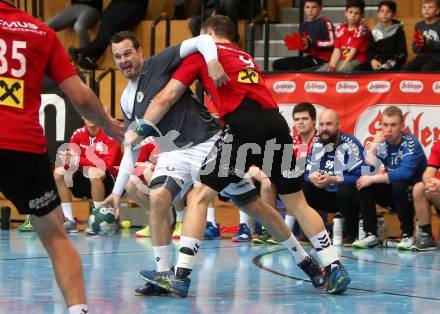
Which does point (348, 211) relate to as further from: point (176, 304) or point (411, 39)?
point (176, 304)

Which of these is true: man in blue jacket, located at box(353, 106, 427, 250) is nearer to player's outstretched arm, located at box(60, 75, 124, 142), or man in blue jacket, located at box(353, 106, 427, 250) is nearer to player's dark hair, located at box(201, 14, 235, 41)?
player's dark hair, located at box(201, 14, 235, 41)

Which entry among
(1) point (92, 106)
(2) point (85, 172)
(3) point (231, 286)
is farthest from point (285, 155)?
(2) point (85, 172)

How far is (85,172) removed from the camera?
11.2m

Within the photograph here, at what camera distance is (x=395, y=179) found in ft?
30.3

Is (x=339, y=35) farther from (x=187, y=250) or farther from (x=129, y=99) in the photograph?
(x=187, y=250)

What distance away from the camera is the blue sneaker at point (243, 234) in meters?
9.91

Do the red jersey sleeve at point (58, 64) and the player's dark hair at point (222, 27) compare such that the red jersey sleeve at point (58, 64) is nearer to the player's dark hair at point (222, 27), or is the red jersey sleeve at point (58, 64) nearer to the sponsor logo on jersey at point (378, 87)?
the player's dark hair at point (222, 27)

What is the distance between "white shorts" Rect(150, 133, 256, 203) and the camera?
6.51 m

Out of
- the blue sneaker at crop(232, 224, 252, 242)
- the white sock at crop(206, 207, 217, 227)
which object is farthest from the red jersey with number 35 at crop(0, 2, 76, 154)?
the white sock at crop(206, 207, 217, 227)

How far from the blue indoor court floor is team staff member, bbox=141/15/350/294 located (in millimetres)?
240

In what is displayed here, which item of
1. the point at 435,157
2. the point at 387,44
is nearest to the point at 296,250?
the point at 435,157

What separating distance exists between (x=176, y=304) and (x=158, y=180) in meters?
0.86

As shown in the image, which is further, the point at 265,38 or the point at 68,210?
the point at 265,38

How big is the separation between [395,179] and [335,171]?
62cm
